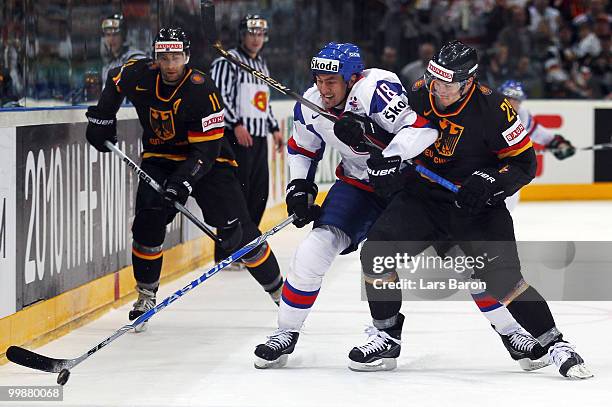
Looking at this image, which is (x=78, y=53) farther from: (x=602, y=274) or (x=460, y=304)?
(x=602, y=274)

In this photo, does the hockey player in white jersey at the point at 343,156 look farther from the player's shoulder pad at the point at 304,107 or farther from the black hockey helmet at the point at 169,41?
the black hockey helmet at the point at 169,41

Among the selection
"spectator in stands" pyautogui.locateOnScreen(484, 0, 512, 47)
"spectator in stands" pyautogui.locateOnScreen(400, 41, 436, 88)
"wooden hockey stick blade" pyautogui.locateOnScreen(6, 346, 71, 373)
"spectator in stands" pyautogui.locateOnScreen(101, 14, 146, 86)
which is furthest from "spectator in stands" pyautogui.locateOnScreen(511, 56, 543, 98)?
"wooden hockey stick blade" pyautogui.locateOnScreen(6, 346, 71, 373)

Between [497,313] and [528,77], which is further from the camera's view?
[528,77]

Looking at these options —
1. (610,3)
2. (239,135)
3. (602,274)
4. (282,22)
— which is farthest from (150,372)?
(610,3)

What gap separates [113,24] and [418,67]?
5.35m

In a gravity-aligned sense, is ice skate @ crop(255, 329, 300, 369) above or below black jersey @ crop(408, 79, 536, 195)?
below

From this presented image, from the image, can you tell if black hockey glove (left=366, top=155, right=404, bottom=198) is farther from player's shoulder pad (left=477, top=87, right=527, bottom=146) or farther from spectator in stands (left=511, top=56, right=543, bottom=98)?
spectator in stands (left=511, top=56, right=543, bottom=98)

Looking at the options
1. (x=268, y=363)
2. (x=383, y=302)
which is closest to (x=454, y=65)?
(x=383, y=302)

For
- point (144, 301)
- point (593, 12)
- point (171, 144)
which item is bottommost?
point (144, 301)

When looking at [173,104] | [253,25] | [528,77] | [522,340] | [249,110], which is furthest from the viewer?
[528,77]

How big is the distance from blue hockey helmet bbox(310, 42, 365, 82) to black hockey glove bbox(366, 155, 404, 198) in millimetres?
309

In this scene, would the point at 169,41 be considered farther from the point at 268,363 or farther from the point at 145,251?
the point at 268,363

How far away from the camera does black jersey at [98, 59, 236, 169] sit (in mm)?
5047

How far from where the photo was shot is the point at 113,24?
602 centimetres
